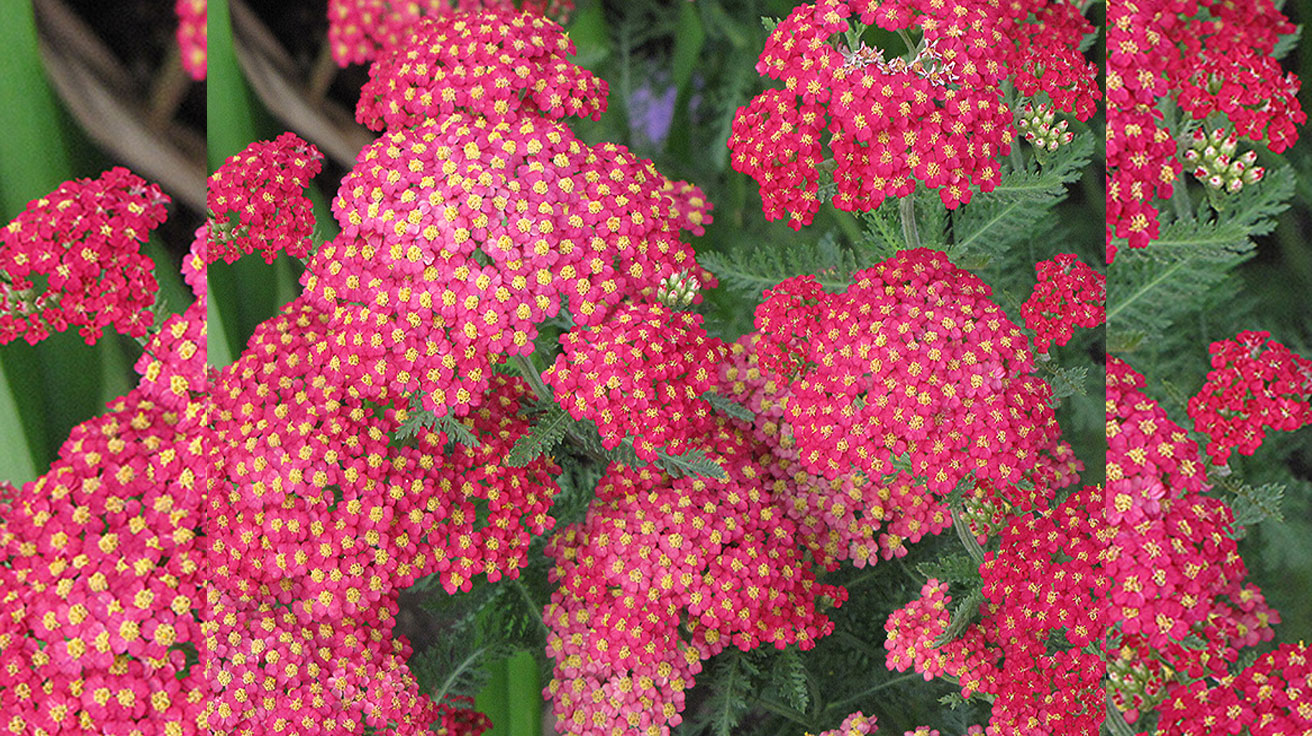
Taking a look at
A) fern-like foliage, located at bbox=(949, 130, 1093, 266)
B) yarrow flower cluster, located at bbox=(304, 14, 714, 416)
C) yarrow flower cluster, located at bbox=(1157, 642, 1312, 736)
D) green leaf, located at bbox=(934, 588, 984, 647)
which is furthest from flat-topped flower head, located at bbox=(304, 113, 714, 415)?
yarrow flower cluster, located at bbox=(1157, 642, 1312, 736)

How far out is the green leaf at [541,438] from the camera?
1.05 m

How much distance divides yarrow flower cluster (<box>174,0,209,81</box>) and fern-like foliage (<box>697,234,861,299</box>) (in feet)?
2.01

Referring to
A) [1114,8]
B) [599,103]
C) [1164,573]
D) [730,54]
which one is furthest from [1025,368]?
[730,54]

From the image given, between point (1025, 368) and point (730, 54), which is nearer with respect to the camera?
point (1025, 368)

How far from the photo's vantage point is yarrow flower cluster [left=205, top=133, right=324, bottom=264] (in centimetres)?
117

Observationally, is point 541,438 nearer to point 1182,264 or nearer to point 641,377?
point 641,377

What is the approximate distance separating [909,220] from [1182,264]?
0.30m

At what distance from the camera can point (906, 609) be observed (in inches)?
45.2

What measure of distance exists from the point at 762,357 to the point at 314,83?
0.63 m

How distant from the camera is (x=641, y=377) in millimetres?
998

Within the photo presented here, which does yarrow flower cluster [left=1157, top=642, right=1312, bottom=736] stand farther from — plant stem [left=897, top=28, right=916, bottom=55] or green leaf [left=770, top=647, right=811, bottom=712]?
plant stem [left=897, top=28, right=916, bottom=55]

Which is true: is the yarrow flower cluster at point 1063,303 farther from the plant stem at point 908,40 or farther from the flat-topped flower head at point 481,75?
the flat-topped flower head at point 481,75

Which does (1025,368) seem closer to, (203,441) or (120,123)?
(203,441)

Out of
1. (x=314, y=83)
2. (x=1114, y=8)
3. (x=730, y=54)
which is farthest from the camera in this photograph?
(x=730, y=54)
